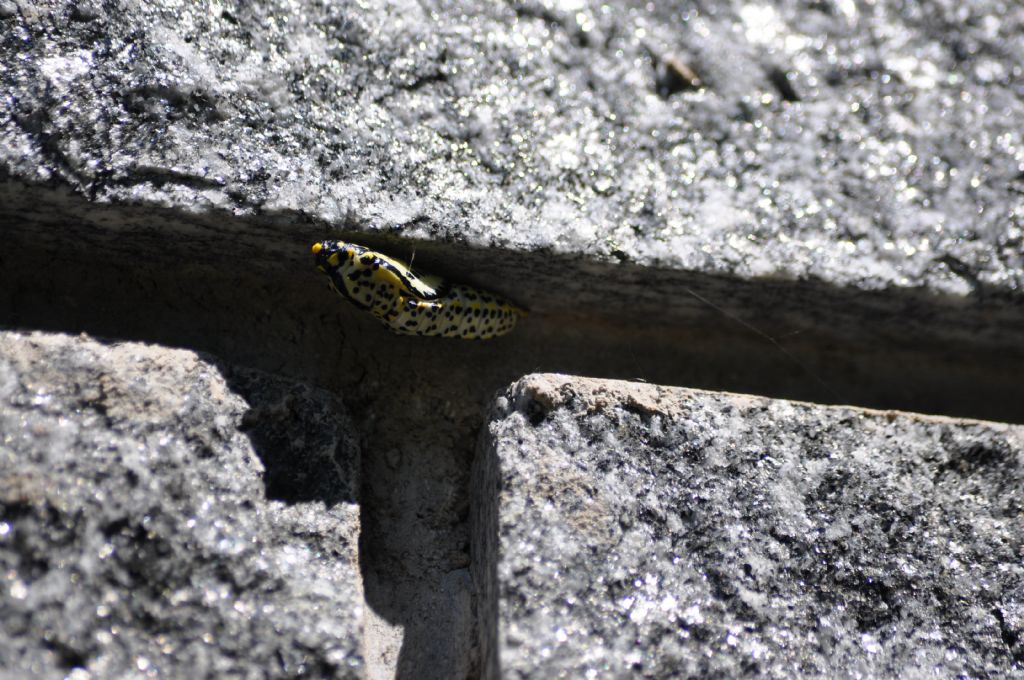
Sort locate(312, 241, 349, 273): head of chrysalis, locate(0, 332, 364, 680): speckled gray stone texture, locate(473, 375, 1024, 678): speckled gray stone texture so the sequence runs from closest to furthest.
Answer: locate(0, 332, 364, 680): speckled gray stone texture < locate(473, 375, 1024, 678): speckled gray stone texture < locate(312, 241, 349, 273): head of chrysalis

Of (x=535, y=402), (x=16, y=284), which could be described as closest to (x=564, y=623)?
(x=535, y=402)

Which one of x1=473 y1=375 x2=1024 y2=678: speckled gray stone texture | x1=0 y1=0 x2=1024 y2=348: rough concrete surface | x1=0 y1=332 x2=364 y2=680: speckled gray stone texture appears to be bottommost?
x1=0 y1=332 x2=364 y2=680: speckled gray stone texture

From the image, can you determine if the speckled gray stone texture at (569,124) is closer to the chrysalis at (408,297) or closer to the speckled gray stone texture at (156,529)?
the chrysalis at (408,297)

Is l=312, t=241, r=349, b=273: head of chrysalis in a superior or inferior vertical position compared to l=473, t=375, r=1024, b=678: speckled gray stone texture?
superior

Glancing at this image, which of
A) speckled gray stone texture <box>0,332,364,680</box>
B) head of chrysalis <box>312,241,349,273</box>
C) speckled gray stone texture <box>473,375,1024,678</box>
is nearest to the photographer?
speckled gray stone texture <box>0,332,364,680</box>

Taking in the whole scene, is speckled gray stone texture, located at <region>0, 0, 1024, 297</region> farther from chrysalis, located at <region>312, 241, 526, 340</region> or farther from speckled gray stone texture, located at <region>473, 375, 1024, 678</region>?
speckled gray stone texture, located at <region>473, 375, 1024, 678</region>

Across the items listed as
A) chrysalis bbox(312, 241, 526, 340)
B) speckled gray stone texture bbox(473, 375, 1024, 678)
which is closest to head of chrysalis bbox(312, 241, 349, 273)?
chrysalis bbox(312, 241, 526, 340)

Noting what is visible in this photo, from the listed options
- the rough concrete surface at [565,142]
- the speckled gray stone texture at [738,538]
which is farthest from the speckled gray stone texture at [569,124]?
the speckled gray stone texture at [738,538]
